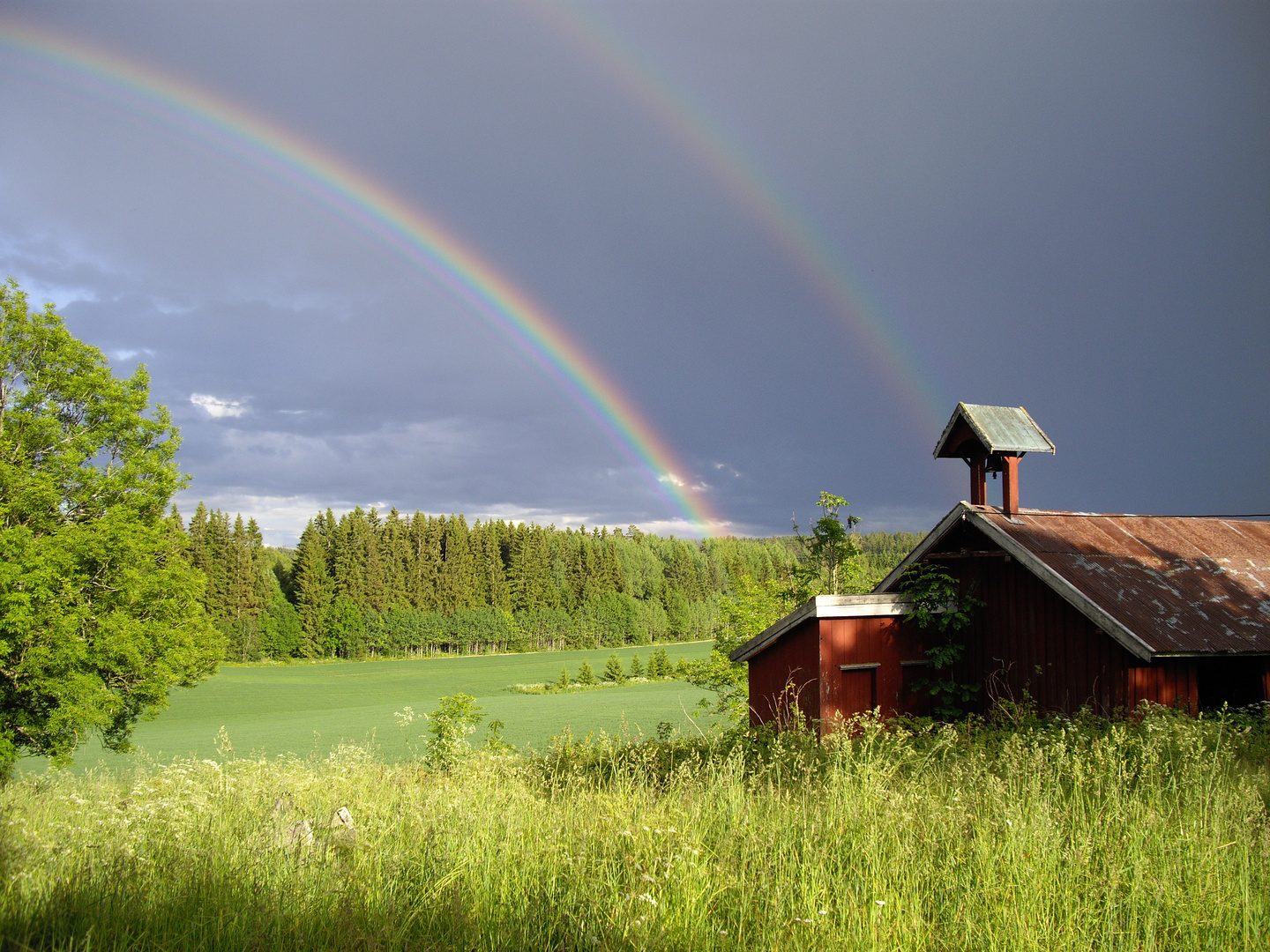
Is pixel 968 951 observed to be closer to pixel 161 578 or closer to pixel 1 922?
pixel 1 922

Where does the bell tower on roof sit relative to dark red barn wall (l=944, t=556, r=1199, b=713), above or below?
above

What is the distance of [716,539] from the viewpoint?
589ft

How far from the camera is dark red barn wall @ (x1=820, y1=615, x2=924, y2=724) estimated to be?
1318 centimetres

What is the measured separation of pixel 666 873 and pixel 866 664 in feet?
33.7

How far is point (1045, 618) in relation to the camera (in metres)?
12.5

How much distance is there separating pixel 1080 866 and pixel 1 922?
16.5 feet

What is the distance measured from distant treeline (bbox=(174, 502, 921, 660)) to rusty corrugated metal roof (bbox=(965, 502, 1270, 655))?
60.5 meters

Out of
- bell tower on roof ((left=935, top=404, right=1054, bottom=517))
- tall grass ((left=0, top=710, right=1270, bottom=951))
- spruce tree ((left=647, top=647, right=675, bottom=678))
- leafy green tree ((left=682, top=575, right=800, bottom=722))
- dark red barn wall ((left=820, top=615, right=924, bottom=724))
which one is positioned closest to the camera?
tall grass ((left=0, top=710, right=1270, bottom=951))

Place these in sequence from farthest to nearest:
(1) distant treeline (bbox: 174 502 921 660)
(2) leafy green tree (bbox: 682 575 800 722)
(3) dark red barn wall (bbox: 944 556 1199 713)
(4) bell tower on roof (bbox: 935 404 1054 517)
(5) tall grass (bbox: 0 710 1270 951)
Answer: (1) distant treeline (bbox: 174 502 921 660)
(2) leafy green tree (bbox: 682 575 800 722)
(4) bell tower on roof (bbox: 935 404 1054 517)
(3) dark red barn wall (bbox: 944 556 1199 713)
(5) tall grass (bbox: 0 710 1270 951)

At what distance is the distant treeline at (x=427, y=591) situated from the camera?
279 feet

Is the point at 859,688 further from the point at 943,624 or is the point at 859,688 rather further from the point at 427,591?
the point at 427,591

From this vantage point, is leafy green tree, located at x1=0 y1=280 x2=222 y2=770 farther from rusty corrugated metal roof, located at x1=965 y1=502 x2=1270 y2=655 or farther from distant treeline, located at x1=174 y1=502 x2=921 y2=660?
distant treeline, located at x1=174 y1=502 x2=921 y2=660

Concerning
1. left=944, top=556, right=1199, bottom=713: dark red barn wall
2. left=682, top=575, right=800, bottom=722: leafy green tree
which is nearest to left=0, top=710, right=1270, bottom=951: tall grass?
left=944, top=556, right=1199, bottom=713: dark red barn wall

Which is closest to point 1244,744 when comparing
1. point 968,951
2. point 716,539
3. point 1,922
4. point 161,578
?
point 968,951
